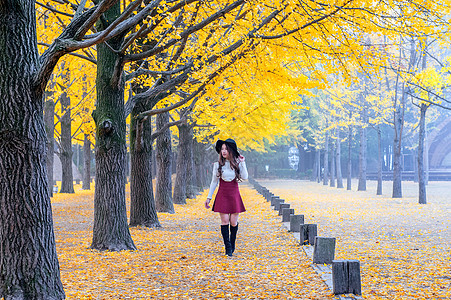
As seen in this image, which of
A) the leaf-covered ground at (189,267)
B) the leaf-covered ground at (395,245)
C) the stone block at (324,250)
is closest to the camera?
the leaf-covered ground at (189,267)

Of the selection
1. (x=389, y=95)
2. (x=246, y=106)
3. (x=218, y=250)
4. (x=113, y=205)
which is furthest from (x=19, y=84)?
(x=389, y=95)

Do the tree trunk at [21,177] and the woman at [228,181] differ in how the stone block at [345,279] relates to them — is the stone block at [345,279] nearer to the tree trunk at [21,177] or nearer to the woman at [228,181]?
the woman at [228,181]

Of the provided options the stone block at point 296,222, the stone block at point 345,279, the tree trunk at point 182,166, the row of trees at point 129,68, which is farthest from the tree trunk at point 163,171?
the stone block at point 345,279

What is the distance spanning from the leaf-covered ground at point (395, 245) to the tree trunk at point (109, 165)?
4042mm

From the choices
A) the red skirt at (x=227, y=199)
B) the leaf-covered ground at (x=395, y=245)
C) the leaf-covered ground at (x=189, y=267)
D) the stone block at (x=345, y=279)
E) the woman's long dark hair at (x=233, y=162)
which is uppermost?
the woman's long dark hair at (x=233, y=162)

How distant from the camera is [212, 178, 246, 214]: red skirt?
27.5 ft

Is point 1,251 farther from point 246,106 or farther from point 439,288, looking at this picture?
point 246,106

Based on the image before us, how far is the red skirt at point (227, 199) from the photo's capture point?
8.38 m

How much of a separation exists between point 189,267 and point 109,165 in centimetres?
273

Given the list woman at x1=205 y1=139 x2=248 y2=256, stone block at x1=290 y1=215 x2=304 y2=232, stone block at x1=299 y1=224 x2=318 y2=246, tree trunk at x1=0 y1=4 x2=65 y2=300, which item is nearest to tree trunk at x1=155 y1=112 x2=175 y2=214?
stone block at x1=290 y1=215 x2=304 y2=232

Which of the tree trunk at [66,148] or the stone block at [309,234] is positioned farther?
the tree trunk at [66,148]

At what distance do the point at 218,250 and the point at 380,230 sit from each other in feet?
17.0

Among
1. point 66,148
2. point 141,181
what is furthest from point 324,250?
point 66,148

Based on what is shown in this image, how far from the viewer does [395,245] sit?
33.3 feet
